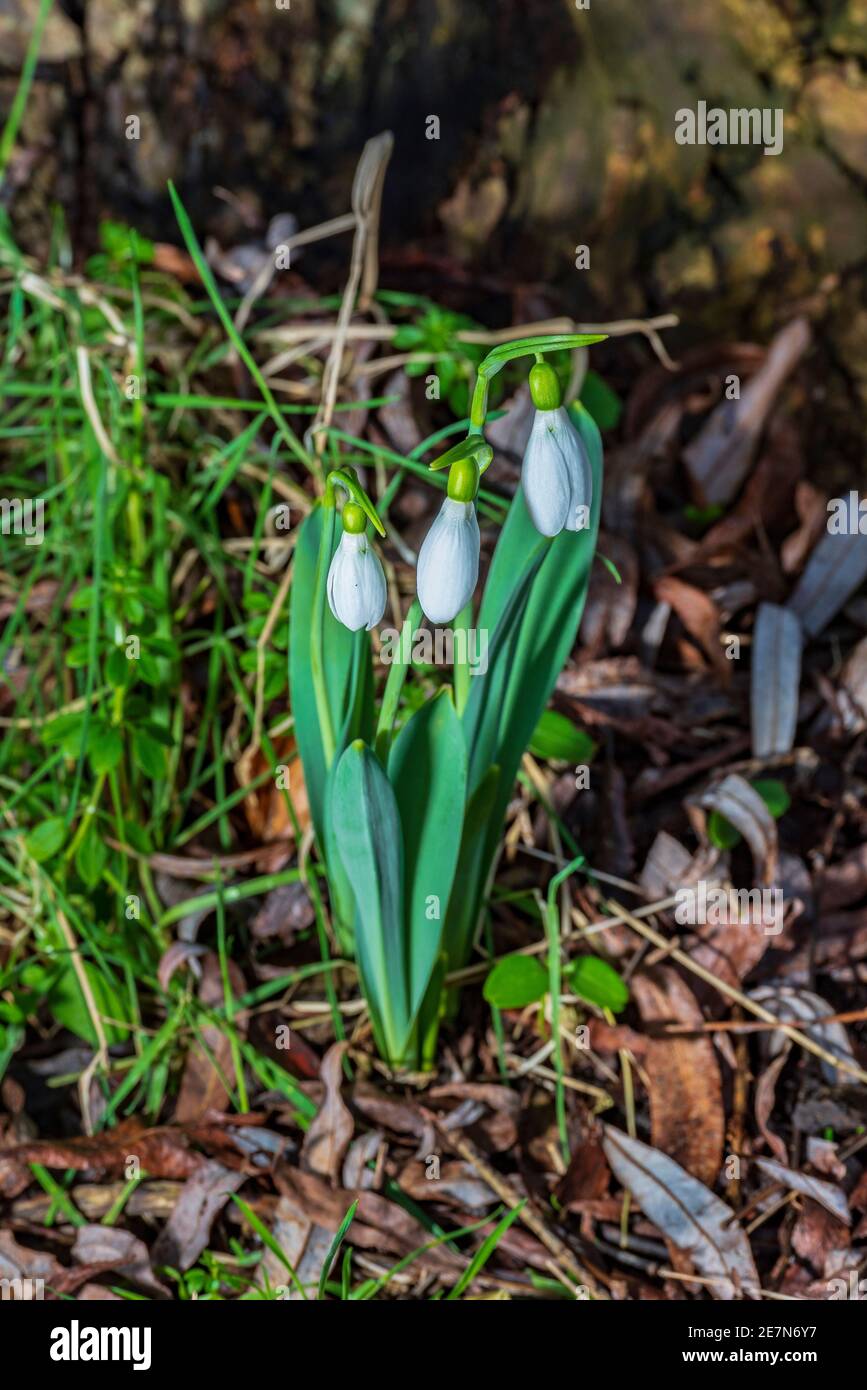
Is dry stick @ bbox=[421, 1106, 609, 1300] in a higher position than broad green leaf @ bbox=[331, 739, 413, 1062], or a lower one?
lower

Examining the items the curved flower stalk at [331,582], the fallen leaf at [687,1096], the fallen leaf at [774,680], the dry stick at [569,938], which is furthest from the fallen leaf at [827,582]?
the curved flower stalk at [331,582]

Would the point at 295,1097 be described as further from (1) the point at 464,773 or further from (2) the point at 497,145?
(2) the point at 497,145

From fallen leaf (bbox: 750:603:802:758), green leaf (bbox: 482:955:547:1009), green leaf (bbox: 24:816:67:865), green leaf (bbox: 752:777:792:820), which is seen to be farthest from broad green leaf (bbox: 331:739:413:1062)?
fallen leaf (bbox: 750:603:802:758)

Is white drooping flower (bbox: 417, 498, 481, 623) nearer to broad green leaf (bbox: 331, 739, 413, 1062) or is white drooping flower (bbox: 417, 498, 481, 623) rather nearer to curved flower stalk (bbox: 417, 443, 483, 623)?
curved flower stalk (bbox: 417, 443, 483, 623)

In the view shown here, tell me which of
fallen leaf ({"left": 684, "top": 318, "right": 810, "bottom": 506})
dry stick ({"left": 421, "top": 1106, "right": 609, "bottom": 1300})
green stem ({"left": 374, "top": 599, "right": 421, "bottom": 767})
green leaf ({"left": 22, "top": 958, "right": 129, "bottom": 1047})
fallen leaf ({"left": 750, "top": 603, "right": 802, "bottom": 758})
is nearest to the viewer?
green stem ({"left": 374, "top": 599, "right": 421, "bottom": 767})

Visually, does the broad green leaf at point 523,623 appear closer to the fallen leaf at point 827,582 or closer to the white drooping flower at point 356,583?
the white drooping flower at point 356,583
